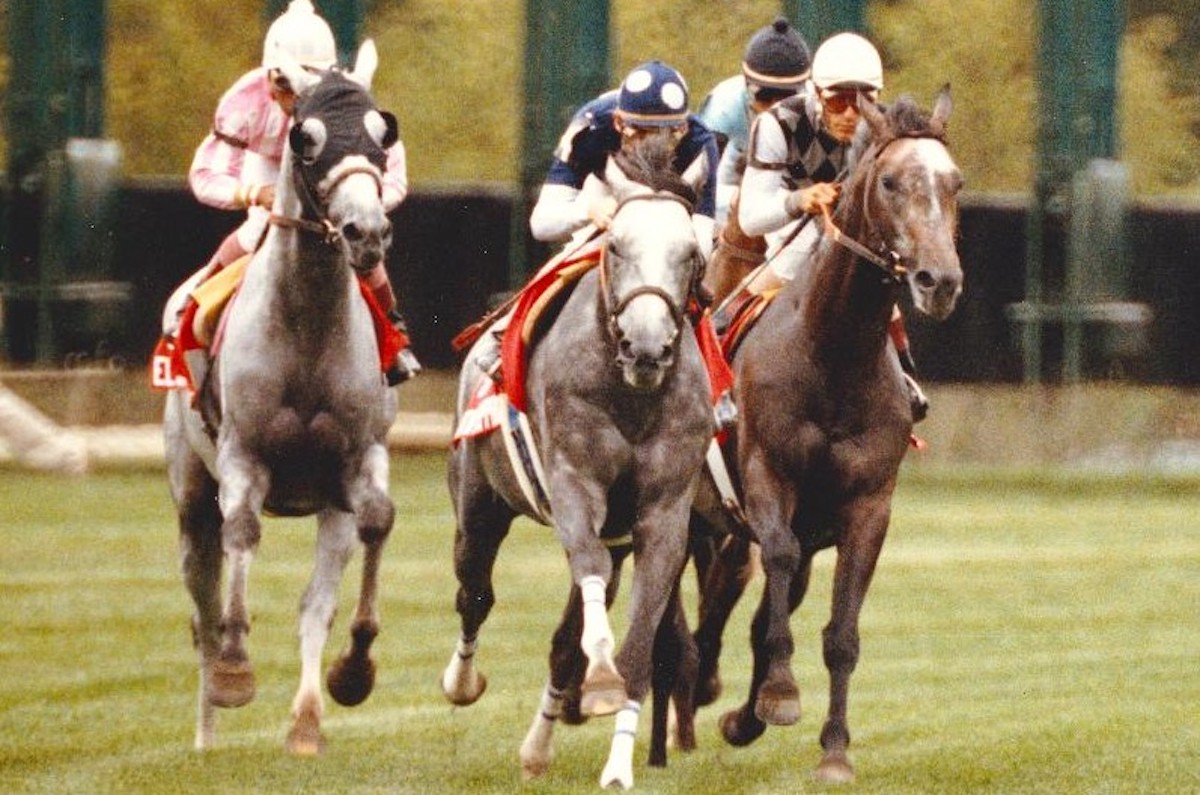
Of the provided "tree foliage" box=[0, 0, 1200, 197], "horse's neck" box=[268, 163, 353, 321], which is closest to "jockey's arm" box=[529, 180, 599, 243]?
"horse's neck" box=[268, 163, 353, 321]

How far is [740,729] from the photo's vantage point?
34.3ft

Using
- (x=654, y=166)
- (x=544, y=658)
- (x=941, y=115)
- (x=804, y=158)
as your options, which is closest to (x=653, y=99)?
(x=654, y=166)

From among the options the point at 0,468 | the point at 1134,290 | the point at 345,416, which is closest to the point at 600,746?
the point at 345,416

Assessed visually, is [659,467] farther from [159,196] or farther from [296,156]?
[159,196]

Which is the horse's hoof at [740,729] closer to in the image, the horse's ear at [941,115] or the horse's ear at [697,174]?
the horse's ear at [697,174]

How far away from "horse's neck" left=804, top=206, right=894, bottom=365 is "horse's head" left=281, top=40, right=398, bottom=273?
4.48 ft

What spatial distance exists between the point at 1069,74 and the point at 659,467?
590 inches

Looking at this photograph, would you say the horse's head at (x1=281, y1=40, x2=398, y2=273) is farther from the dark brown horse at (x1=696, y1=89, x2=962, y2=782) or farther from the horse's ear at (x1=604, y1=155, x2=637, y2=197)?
the dark brown horse at (x1=696, y1=89, x2=962, y2=782)

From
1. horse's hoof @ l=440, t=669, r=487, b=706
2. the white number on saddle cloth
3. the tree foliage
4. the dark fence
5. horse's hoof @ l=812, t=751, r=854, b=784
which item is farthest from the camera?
the dark fence

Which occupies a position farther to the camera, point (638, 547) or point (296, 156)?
point (296, 156)

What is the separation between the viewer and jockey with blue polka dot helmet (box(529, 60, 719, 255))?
31.0 ft

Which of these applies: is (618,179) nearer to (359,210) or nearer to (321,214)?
(359,210)

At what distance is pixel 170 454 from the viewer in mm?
11133

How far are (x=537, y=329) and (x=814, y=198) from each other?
1015mm
